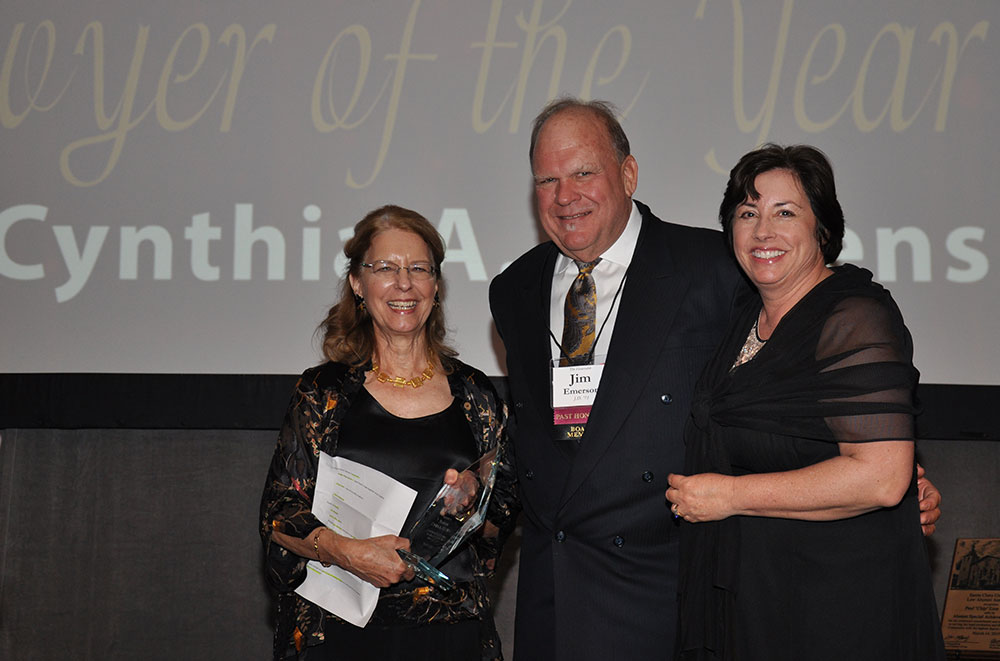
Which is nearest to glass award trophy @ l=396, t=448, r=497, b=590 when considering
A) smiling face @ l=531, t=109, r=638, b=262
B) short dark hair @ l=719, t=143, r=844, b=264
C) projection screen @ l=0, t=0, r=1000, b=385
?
smiling face @ l=531, t=109, r=638, b=262

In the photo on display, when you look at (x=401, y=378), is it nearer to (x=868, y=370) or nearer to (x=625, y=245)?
(x=625, y=245)

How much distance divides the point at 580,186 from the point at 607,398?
627 millimetres

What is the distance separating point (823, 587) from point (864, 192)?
270cm

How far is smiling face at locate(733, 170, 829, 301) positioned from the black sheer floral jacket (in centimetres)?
88

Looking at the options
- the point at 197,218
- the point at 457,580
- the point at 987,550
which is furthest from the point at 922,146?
the point at 197,218

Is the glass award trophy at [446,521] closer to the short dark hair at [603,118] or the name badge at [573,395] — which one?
the name badge at [573,395]

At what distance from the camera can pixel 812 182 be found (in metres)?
Answer: 1.99

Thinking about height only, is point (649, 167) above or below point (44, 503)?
above

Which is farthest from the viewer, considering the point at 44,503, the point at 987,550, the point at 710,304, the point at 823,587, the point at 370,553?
the point at 44,503

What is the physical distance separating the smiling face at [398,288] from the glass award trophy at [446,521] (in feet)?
1.75

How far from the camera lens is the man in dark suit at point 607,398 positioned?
223 cm

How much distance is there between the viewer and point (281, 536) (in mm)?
2314

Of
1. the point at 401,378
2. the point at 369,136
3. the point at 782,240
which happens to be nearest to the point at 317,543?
the point at 401,378

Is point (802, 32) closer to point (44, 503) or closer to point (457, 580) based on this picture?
point (457, 580)
